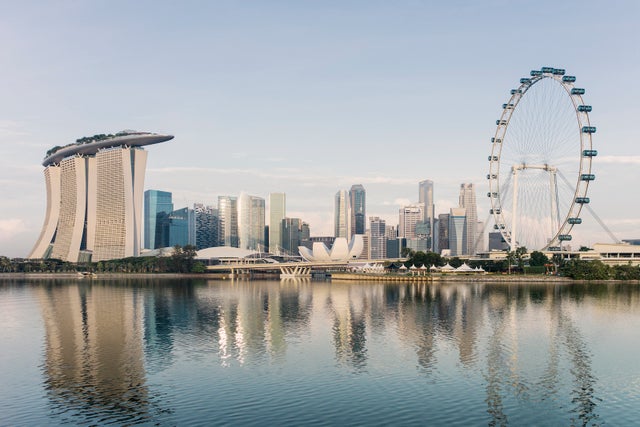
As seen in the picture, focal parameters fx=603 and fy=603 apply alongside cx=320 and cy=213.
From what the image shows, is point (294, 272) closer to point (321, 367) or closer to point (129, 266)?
point (129, 266)

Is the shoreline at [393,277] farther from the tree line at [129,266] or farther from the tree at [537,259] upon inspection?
the tree at [537,259]

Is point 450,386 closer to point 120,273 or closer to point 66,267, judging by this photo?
point 120,273

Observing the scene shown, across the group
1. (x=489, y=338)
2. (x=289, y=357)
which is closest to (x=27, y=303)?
(x=289, y=357)

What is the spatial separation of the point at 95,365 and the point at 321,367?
13.9 m

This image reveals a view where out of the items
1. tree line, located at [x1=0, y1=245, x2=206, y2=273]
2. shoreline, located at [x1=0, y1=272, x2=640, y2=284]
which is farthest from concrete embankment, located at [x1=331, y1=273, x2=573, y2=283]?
tree line, located at [x1=0, y1=245, x2=206, y2=273]

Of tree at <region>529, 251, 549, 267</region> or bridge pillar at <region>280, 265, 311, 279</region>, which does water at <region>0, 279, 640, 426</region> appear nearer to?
Result: tree at <region>529, 251, 549, 267</region>

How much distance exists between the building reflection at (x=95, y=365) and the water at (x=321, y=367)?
0.42ft

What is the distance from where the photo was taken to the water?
27703 millimetres

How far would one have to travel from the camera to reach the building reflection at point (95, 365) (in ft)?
92.9

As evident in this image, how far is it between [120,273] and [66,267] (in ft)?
85.5

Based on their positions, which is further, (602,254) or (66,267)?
(66,267)

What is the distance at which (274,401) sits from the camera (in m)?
29.2

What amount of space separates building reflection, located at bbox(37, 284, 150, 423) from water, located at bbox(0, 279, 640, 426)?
0.13 metres

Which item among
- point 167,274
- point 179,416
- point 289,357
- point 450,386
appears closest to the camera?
point 179,416
